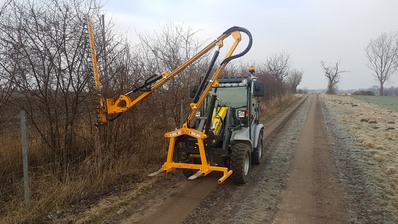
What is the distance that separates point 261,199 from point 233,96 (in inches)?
117

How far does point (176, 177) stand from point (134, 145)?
5.30ft

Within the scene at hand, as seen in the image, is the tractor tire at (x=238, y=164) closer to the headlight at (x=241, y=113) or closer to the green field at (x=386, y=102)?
the headlight at (x=241, y=113)

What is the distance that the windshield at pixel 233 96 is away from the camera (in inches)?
302

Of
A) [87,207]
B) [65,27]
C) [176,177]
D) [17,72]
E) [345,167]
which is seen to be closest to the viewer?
[87,207]

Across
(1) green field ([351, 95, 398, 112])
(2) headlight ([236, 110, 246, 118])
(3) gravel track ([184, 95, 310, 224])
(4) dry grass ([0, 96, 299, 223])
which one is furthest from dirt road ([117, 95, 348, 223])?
(1) green field ([351, 95, 398, 112])

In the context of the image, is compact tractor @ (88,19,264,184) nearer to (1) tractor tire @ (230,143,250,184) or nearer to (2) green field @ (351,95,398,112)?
(1) tractor tire @ (230,143,250,184)

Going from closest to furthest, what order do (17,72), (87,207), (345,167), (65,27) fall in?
1. (87,207)
2. (17,72)
3. (65,27)
4. (345,167)

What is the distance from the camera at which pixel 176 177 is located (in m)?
6.87

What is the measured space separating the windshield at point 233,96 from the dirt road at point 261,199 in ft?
5.67

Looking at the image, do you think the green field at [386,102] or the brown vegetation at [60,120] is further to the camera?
the green field at [386,102]

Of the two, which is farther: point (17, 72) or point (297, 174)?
point (297, 174)

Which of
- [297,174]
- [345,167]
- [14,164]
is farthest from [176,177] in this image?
[345,167]

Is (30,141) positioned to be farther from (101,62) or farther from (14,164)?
(101,62)

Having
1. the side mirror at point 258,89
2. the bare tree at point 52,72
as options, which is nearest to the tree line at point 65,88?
the bare tree at point 52,72
